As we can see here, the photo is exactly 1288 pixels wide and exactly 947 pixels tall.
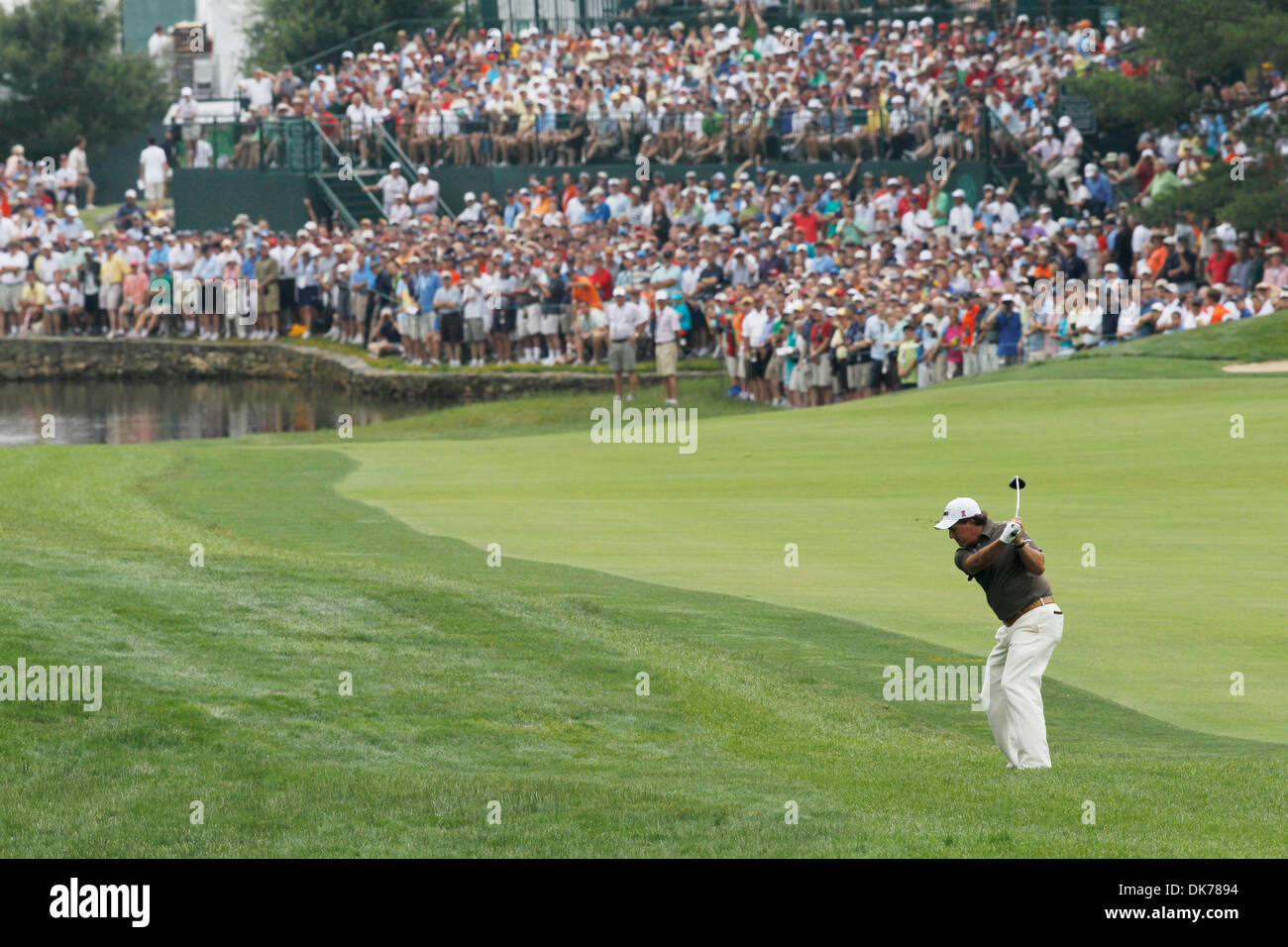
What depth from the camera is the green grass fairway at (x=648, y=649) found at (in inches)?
375

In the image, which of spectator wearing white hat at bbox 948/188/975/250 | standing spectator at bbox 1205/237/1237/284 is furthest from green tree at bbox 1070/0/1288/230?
spectator wearing white hat at bbox 948/188/975/250

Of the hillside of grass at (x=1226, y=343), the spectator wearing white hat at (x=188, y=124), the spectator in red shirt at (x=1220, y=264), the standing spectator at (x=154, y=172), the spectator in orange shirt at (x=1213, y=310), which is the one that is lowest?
the hillside of grass at (x=1226, y=343)

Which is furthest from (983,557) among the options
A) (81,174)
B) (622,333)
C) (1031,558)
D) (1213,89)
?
(81,174)

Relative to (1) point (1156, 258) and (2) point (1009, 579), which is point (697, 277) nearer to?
(1) point (1156, 258)

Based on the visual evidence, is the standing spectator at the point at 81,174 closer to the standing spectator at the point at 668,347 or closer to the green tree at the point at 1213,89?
the standing spectator at the point at 668,347

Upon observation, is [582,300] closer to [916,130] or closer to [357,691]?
[916,130]

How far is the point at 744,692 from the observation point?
506 inches

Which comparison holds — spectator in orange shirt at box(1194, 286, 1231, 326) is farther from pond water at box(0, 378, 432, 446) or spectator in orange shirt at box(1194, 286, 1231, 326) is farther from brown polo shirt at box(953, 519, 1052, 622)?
brown polo shirt at box(953, 519, 1052, 622)

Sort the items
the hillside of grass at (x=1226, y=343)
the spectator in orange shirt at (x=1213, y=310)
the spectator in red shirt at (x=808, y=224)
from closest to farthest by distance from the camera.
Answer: the hillside of grass at (x=1226, y=343) < the spectator in orange shirt at (x=1213, y=310) < the spectator in red shirt at (x=808, y=224)

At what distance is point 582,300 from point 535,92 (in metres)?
8.62

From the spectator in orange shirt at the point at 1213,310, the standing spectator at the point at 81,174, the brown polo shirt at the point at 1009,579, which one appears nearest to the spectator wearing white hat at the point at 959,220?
the spectator in orange shirt at the point at 1213,310

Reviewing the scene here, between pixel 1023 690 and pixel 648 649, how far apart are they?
3.72 m

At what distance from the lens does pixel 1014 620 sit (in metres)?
11.2

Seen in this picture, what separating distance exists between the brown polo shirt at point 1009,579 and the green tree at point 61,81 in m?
53.1
